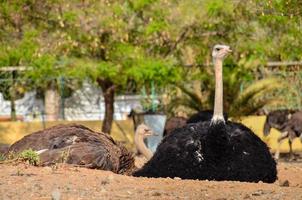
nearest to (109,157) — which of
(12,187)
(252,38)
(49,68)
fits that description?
(12,187)

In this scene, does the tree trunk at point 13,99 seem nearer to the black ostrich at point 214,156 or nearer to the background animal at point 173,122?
the background animal at point 173,122

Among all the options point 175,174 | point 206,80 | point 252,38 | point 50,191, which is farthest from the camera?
point 206,80

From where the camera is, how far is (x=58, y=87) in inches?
1025

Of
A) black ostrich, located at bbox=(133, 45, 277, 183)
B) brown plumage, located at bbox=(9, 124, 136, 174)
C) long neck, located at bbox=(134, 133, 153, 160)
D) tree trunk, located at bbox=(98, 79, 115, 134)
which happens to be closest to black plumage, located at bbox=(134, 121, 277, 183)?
black ostrich, located at bbox=(133, 45, 277, 183)

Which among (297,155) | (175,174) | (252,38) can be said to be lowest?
(297,155)

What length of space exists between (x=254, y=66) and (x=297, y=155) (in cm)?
241

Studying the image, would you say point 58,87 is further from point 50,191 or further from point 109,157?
point 50,191

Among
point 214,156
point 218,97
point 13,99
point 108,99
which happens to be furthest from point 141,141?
point 13,99

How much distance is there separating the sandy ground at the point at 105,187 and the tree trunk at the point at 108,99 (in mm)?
11810

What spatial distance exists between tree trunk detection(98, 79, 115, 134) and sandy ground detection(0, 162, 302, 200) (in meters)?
11.8

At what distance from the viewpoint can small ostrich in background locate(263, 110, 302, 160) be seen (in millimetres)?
20578

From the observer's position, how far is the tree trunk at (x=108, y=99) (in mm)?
21606

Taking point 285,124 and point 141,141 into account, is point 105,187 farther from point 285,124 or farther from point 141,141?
point 285,124

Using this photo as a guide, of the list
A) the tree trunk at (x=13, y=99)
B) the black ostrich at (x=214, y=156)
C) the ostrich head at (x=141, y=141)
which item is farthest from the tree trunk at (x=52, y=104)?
the black ostrich at (x=214, y=156)
